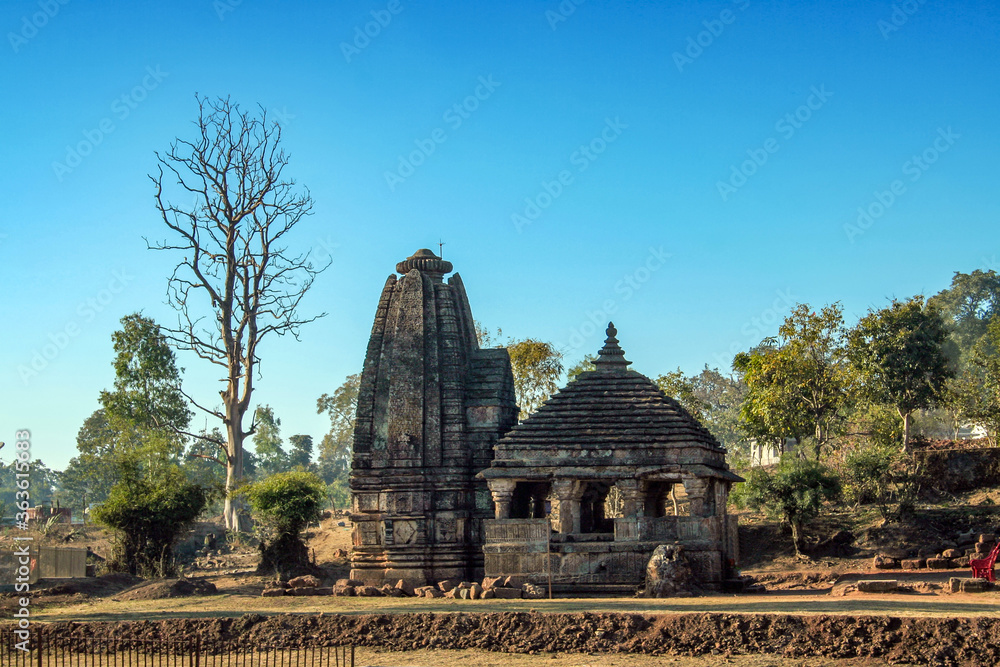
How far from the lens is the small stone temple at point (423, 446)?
22156 mm

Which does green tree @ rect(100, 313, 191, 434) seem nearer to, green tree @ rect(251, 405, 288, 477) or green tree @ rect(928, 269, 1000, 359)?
green tree @ rect(251, 405, 288, 477)

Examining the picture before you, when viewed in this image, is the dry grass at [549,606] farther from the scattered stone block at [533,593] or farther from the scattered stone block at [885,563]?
the scattered stone block at [885,563]

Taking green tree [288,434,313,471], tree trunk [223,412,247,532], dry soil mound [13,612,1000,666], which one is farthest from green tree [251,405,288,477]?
dry soil mound [13,612,1000,666]

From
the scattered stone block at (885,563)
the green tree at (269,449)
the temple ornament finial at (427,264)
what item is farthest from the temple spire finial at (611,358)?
the green tree at (269,449)

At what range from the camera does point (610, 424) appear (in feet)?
67.0

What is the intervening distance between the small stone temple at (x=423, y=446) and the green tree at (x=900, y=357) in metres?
15.8

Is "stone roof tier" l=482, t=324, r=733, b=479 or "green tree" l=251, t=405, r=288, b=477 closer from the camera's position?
"stone roof tier" l=482, t=324, r=733, b=479

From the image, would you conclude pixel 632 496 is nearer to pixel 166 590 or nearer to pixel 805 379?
pixel 166 590

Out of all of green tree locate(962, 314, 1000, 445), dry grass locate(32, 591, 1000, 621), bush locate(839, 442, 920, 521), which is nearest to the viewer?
dry grass locate(32, 591, 1000, 621)

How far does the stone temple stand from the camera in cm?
1975

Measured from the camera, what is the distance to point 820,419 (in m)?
34.7

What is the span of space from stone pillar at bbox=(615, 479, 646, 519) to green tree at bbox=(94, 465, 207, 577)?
489 inches

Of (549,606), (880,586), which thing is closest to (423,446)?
(549,606)

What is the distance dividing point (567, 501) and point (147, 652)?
25.6 feet
